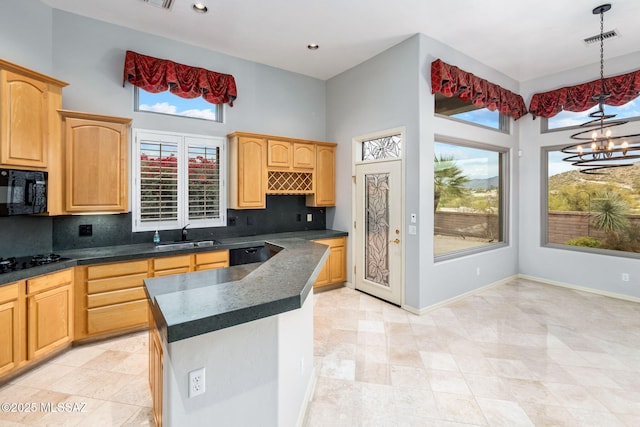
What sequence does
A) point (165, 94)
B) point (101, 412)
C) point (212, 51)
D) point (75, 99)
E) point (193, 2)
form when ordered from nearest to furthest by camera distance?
point (101, 412) < point (193, 2) < point (75, 99) < point (165, 94) < point (212, 51)

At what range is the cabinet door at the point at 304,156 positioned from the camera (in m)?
4.71

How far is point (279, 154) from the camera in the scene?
4.54m

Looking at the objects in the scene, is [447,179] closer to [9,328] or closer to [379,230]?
[379,230]

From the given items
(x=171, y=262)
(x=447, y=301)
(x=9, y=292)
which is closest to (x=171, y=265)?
(x=171, y=262)

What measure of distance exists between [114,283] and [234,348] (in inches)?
97.6

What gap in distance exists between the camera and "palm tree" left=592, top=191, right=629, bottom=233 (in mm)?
4516

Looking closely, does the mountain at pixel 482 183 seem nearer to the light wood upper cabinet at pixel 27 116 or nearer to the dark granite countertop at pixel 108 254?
the dark granite countertop at pixel 108 254

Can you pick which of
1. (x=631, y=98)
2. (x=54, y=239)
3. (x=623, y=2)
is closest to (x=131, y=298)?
(x=54, y=239)

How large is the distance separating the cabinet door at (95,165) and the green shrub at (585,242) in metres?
6.69

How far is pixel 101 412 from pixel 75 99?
10.7 feet

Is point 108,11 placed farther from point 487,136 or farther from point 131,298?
point 487,136

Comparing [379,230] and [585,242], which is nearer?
[379,230]

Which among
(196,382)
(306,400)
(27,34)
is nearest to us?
(196,382)

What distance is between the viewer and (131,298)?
3.20m
